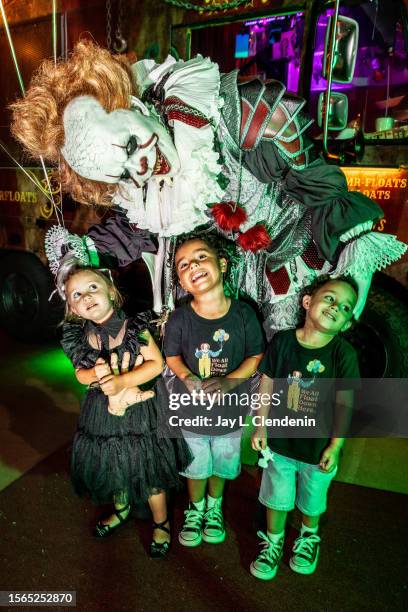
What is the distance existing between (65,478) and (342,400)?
166 cm

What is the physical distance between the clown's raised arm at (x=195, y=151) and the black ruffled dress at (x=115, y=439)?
1.66 ft

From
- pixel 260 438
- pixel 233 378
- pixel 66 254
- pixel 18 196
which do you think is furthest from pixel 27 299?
pixel 260 438

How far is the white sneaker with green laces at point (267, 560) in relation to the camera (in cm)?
191

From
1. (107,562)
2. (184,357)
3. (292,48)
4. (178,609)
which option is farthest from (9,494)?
(292,48)

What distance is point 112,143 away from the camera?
1.60 metres

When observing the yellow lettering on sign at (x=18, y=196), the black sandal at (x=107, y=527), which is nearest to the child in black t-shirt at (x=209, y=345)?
the black sandal at (x=107, y=527)

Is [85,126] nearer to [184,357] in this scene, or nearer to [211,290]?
[211,290]

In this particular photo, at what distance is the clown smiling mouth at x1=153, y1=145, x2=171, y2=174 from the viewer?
1734mm

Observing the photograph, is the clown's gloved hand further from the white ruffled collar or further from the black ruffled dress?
the white ruffled collar

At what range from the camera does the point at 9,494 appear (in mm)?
2428

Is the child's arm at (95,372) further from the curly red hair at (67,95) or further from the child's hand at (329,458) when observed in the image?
the child's hand at (329,458)

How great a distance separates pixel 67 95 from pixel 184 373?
46.1 inches

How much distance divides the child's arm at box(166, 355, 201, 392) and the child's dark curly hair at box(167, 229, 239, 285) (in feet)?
1.32

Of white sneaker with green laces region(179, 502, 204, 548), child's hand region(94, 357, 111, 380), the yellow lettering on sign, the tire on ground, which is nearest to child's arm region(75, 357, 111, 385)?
child's hand region(94, 357, 111, 380)
